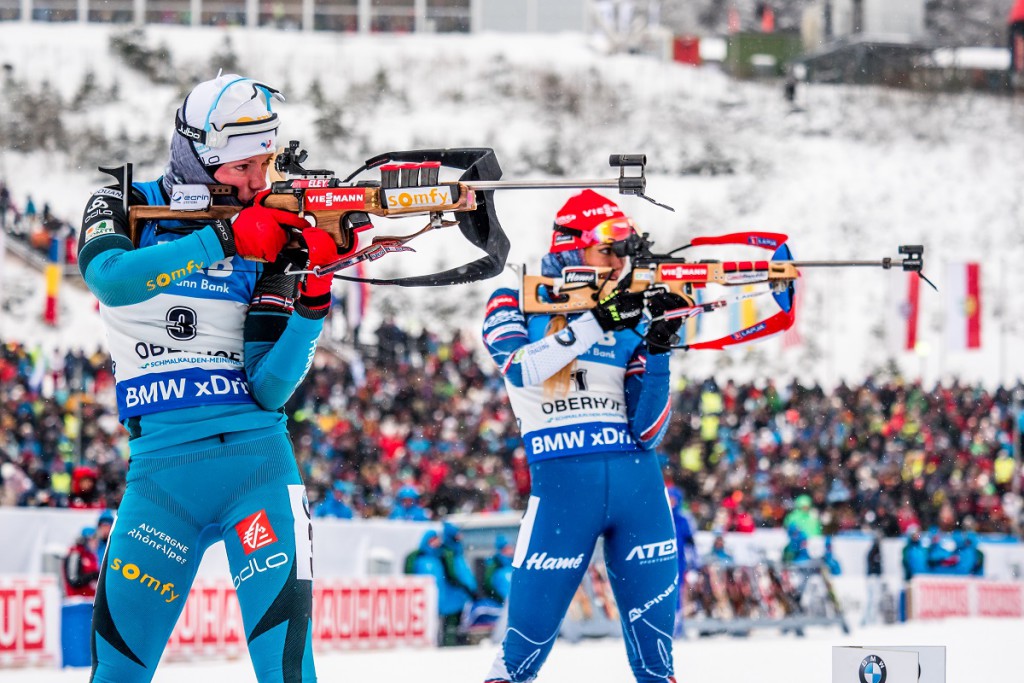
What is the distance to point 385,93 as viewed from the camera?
2239 inches

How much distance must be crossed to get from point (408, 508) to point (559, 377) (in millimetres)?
9772

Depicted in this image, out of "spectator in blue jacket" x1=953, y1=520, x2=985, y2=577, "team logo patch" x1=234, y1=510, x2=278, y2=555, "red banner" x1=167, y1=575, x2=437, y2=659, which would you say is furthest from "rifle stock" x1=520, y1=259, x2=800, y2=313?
"spectator in blue jacket" x1=953, y1=520, x2=985, y2=577

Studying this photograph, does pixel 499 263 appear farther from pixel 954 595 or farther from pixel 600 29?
pixel 600 29

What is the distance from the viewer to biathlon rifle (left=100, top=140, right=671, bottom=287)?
13.6 ft

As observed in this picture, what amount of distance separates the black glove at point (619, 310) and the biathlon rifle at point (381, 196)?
757 mm

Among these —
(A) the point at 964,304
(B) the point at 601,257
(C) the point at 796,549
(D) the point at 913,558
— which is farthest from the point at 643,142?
(B) the point at 601,257

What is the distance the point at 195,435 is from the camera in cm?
416

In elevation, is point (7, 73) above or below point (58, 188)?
above

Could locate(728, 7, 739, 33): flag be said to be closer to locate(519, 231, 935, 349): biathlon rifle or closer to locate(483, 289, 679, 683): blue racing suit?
locate(519, 231, 935, 349): biathlon rifle

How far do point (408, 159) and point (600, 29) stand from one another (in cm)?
6050

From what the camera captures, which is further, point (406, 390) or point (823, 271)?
point (823, 271)

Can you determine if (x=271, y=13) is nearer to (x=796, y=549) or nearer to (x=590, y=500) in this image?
(x=796, y=549)

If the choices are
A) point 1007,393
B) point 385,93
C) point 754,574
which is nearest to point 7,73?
point 385,93

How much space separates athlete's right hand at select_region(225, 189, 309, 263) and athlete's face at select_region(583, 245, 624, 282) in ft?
5.19
